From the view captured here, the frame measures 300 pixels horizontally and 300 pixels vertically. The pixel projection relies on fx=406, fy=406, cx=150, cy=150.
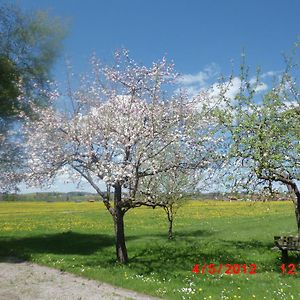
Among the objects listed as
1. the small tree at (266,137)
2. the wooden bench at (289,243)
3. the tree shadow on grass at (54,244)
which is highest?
the small tree at (266,137)

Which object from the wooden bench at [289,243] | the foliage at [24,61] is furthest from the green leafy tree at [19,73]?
the wooden bench at [289,243]

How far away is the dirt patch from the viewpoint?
12688 mm

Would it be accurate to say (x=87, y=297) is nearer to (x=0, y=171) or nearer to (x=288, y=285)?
(x=288, y=285)

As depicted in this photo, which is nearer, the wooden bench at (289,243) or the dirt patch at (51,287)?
the dirt patch at (51,287)

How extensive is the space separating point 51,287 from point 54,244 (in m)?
12.7
